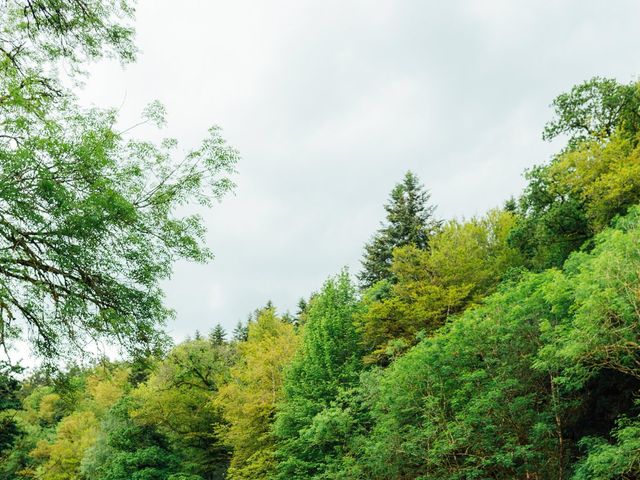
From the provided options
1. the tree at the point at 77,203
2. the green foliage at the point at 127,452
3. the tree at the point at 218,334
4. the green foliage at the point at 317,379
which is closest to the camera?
the tree at the point at 77,203

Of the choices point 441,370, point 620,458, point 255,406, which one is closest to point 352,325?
point 255,406

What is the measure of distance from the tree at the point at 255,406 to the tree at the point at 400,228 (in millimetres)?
9979

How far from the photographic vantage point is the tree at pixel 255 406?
22039mm

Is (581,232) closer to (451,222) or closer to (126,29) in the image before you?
(451,222)

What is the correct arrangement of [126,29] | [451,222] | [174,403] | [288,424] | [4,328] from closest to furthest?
[4,328] → [126,29] → [288,424] → [174,403] → [451,222]

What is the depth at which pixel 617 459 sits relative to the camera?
8.50 meters

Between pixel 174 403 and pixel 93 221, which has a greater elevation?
pixel 174 403

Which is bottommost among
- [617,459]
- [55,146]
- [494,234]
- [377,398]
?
[617,459]

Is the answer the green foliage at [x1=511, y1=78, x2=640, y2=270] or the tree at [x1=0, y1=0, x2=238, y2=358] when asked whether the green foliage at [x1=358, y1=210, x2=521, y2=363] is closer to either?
the green foliage at [x1=511, y1=78, x2=640, y2=270]

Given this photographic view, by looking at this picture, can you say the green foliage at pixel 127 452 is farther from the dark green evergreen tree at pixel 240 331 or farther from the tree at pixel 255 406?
the dark green evergreen tree at pixel 240 331

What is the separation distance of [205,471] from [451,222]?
21980 millimetres

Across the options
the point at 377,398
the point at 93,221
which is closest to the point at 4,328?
the point at 93,221

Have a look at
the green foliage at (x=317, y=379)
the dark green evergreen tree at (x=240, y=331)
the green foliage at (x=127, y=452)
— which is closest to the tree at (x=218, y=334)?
the dark green evergreen tree at (x=240, y=331)

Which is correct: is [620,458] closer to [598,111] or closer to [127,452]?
[598,111]
